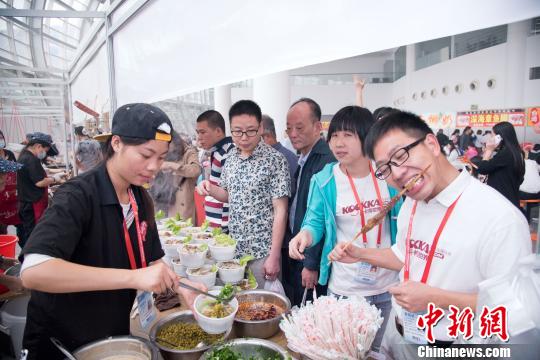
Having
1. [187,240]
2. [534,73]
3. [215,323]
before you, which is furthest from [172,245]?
[534,73]

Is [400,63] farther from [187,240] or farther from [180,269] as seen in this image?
[180,269]

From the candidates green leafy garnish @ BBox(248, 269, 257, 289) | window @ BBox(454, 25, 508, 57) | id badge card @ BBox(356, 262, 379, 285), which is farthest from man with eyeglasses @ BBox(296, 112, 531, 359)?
window @ BBox(454, 25, 508, 57)

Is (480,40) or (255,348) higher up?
(480,40)

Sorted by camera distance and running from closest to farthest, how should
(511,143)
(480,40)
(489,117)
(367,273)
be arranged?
(367,273), (511,143), (489,117), (480,40)

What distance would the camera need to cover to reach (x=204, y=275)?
2027mm

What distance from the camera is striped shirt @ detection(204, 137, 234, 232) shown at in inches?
125

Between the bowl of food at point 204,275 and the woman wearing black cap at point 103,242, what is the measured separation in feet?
1.74

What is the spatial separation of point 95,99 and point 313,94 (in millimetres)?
17106

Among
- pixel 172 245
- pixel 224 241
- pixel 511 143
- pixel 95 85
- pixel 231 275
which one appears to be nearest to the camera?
pixel 231 275

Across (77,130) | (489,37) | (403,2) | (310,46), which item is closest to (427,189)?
(403,2)

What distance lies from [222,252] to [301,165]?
3.42 feet

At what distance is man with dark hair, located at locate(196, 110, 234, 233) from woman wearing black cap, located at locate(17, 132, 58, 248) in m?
3.52

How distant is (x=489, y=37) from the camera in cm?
1105

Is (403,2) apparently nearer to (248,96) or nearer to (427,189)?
(427,189)
